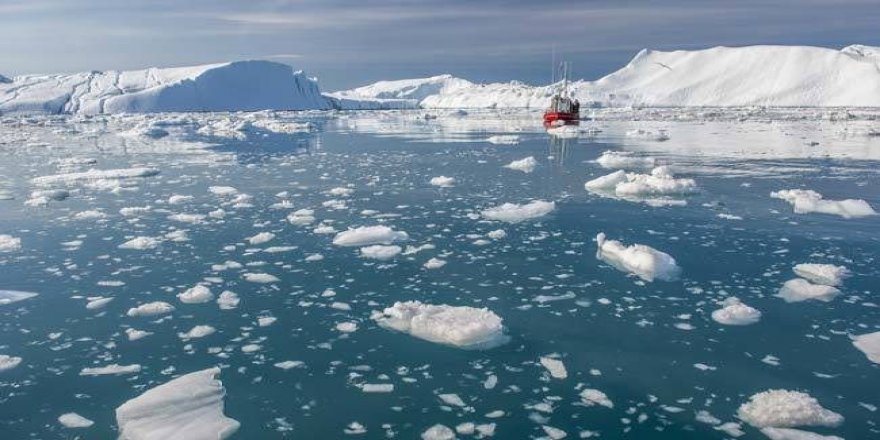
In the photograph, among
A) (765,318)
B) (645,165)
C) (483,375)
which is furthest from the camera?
(645,165)

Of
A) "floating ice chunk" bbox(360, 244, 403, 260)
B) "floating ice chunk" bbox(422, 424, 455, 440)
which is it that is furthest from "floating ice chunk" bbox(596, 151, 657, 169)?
"floating ice chunk" bbox(422, 424, 455, 440)

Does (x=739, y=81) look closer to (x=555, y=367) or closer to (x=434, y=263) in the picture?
(x=434, y=263)

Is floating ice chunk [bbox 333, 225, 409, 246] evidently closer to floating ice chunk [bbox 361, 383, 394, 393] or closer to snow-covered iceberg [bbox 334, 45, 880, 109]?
floating ice chunk [bbox 361, 383, 394, 393]

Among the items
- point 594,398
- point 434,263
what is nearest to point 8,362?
point 434,263

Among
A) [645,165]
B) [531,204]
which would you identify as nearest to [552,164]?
[645,165]

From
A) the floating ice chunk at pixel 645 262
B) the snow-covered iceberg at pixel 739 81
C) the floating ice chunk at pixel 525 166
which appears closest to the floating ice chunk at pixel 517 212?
the floating ice chunk at pixel 645 262

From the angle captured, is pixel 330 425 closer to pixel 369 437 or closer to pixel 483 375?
pixel 369 437
